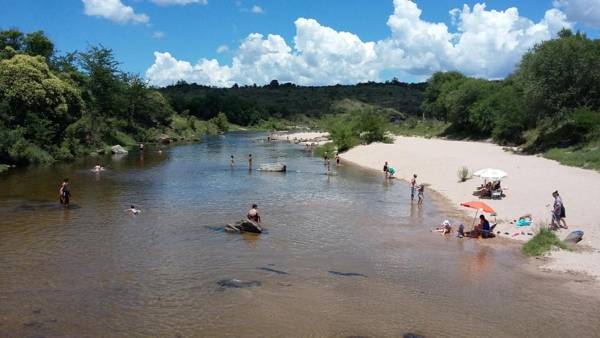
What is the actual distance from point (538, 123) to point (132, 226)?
54.4 metres

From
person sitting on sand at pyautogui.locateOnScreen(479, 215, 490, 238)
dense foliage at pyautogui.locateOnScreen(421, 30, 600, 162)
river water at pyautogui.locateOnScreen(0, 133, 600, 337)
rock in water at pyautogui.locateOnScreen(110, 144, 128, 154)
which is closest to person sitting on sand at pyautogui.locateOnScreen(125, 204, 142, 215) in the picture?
river water at pyautogui.locateOnScreen(0, 133, 600, 337)

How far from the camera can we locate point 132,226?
27.5m

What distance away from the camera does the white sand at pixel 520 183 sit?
76.1 feet

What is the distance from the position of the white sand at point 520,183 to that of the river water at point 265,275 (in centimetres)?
266

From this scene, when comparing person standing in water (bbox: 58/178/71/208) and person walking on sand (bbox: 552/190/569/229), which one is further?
person standing in water (bbox: 58/178/71/208)

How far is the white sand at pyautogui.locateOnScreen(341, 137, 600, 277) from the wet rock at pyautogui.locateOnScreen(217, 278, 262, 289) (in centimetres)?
1168

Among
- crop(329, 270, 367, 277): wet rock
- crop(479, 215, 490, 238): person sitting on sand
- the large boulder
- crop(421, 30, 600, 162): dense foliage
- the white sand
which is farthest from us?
the large boulder

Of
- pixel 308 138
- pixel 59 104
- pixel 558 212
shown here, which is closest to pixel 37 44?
pixel 59 104

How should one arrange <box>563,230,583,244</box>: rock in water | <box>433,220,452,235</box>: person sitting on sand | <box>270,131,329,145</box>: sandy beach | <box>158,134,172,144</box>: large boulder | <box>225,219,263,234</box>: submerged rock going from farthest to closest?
<box>270,131,329,145</box>: sandy beach
<box>158,134,172,144</box>: large boulder
<box>433,220,452,235</box>: person sitting on sand
<box>225,219,263,234</box>: submerged rock
<box>563,230,583,244</box>: rock in water

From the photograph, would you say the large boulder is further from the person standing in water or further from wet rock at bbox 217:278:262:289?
wet rock at bbox 217:278:262:289

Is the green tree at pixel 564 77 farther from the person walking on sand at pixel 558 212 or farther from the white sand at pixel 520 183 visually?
the person walking on sand at pixel 558 212

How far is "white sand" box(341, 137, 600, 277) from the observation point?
914 inches

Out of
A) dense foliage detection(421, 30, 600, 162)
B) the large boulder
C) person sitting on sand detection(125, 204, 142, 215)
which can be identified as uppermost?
dense foliage detection(421, 30, 600, 162)

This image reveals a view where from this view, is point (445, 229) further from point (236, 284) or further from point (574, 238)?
point (236, 284)
